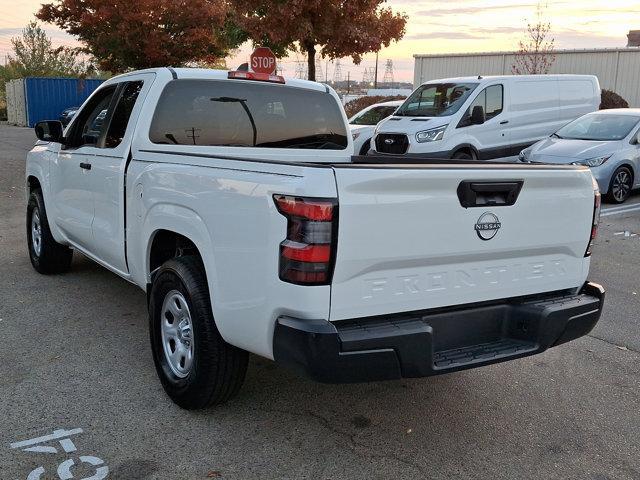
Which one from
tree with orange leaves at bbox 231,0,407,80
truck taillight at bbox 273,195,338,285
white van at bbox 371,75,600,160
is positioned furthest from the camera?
tree with orange leaves at bbox 231,0,407,80

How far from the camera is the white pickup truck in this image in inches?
111

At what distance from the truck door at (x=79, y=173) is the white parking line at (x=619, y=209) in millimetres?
8015

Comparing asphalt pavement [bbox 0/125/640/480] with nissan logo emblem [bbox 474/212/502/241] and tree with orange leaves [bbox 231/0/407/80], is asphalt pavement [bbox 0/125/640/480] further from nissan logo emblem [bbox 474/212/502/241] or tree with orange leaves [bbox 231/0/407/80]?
tree with orange leaves [bbox 231/0/407/80]

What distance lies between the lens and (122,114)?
186 inches

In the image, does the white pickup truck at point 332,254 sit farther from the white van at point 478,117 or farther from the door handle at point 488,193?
the white van at point 478,117

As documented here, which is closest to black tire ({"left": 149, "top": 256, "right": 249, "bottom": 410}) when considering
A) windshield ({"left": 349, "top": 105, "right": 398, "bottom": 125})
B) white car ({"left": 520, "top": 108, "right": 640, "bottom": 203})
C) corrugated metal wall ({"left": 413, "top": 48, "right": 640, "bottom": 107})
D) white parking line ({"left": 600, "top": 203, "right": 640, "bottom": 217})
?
white parking line ({"left": 600, "top": 203, "right": 640, "bottom": 217})

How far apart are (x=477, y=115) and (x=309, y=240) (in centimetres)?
1048

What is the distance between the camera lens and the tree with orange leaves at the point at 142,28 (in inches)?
1012

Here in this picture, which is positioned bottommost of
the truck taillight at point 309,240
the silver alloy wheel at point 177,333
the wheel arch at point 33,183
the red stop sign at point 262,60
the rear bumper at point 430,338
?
the silver alloy wheel at point 177,333

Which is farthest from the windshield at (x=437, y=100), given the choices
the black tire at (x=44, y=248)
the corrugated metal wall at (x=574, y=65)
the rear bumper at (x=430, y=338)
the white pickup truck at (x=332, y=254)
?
the corrugated metal wall at (x=574, y=65)

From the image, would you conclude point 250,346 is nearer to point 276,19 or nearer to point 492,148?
point 492,148

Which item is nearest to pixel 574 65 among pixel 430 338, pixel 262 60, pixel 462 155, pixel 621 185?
pixel 462 155

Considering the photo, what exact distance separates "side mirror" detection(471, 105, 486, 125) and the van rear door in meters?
9.25

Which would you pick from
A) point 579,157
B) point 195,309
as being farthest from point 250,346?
point 579,157
